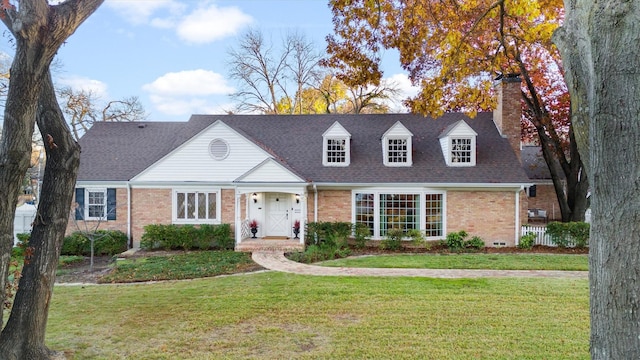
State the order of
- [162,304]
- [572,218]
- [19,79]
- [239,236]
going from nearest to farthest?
[19,79]
[162,304]
[239,236]
[572,218]

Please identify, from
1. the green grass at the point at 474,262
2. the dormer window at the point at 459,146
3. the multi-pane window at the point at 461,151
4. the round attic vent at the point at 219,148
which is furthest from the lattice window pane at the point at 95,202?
the multi-pane window at the point at 461,151

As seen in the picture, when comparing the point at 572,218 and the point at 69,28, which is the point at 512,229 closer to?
the point at 572,218

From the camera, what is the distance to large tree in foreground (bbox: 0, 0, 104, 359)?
4.35 m

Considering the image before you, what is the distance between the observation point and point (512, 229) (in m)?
15.2

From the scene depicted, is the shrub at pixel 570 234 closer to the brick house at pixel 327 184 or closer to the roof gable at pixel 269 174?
the brick house at pixel 327 184

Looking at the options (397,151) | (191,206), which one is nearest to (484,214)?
(397,151)

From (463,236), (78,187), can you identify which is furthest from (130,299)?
(463,236)

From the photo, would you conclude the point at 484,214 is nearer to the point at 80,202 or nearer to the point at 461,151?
the point at 461,151

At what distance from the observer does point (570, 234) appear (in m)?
14.6

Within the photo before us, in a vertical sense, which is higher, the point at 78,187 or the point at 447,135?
the point at 447,135

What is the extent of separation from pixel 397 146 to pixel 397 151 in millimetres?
232

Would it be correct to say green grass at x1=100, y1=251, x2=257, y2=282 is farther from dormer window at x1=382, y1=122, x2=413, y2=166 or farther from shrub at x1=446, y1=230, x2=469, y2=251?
shrub at x1=446, y1=230, x2=469, y2=251

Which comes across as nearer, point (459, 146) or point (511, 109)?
point (459, 146)

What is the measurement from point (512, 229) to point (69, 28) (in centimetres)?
1577
